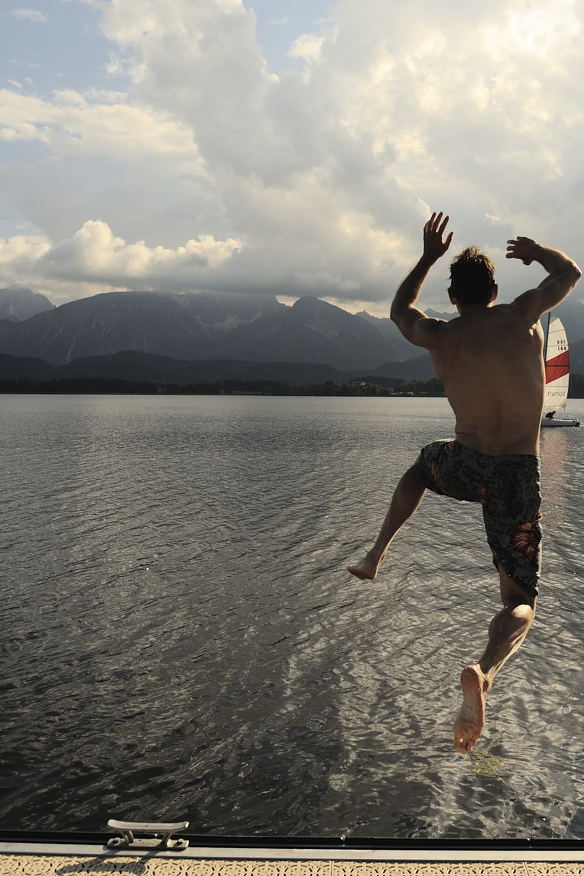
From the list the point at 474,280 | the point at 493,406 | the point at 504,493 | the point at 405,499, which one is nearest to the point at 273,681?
the point at 405,499

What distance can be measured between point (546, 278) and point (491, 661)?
3432mm

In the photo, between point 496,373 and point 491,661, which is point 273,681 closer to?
point 491,661

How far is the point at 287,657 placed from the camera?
16.2 meters

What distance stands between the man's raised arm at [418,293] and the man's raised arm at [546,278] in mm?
729

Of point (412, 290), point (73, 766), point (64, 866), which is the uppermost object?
point (412, 290)

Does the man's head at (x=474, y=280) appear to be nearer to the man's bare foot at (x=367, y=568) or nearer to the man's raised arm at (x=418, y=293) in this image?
the man's raised arm at (x=418, y=293)

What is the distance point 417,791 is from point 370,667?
477 centimetres

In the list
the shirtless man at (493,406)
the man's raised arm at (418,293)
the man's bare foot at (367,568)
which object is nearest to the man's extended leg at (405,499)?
the shirtless man at (493,406)

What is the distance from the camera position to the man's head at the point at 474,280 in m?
5.73

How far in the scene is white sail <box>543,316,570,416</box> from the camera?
9194 cm

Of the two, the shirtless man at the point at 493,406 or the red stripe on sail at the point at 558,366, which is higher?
the red stripe on sail at the point at 558,366

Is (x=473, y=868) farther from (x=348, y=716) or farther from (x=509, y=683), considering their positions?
(x=509, y=683)

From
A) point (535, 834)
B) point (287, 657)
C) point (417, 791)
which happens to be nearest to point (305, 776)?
point (417, 791)

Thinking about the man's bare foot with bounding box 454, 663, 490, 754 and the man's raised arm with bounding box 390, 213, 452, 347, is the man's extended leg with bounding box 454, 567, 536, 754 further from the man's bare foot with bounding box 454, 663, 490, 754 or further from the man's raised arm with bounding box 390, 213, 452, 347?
the man's raised arm with bounding box 390, 213, 452, 347
